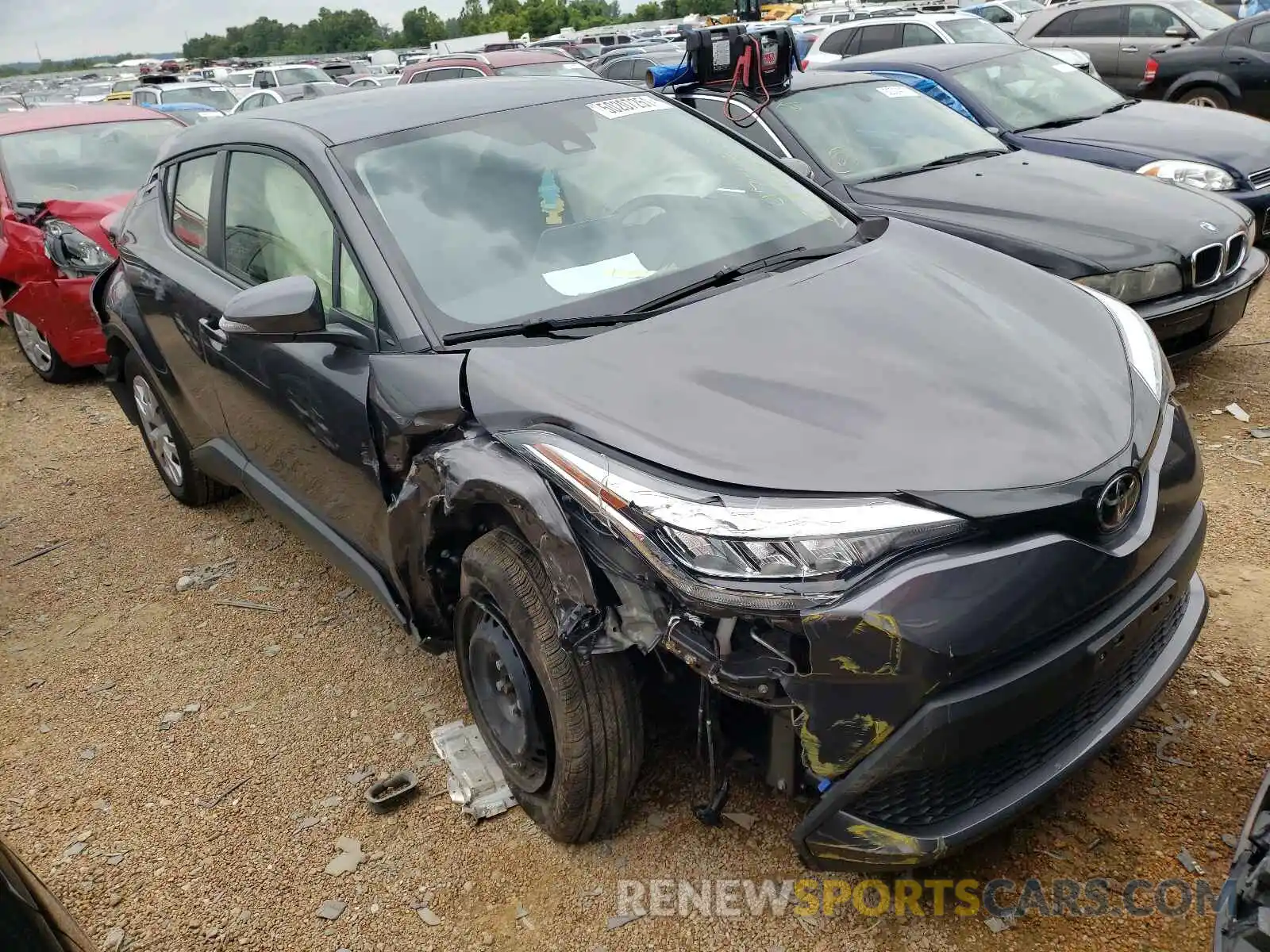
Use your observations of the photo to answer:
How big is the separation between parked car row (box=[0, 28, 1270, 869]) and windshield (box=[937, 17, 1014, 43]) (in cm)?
957

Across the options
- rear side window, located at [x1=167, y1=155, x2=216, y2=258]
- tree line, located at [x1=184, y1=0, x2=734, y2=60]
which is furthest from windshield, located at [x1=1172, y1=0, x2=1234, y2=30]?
tree line, located at [x1=184, y1=0, x2=734, y2=60]

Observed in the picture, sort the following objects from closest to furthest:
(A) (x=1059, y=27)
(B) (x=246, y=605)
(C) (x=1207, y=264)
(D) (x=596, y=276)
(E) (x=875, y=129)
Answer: (D) (x=596, y=276) → (B) (x=246, y=605) → (C) (x=1207, y=264) → (E) (x=875, y=129) → (A) (x=1059, y=27)

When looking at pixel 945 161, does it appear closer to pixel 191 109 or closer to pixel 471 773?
pixel 471 773

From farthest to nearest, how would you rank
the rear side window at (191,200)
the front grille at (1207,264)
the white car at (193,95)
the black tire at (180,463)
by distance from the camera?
the white car at (193,95), the front grille at (1207,264), the black tire at (180,463), the rear side window at (191,200)

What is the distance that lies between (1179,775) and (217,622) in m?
3.32

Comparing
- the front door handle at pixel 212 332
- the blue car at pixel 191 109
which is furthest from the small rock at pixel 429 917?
the blue car at pixel 191 109

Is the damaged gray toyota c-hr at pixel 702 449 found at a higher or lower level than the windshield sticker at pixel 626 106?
lower

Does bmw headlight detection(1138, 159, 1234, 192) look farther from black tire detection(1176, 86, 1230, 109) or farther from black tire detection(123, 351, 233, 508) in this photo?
black tire detection(123, 351, 233, 508)

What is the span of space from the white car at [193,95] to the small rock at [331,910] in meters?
17.8

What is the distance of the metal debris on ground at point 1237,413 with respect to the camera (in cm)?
457

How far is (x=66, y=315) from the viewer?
20.7ft

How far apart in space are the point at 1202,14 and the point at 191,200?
12322 mm

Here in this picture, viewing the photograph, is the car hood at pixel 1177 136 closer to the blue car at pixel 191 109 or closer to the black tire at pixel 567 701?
the black tire at pixel 567 701

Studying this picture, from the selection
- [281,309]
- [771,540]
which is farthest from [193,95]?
[771,540]
